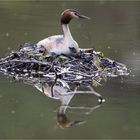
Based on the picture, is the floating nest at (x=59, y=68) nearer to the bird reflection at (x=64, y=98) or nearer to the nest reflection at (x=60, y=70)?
the nest reflection at (x=60, y=70)

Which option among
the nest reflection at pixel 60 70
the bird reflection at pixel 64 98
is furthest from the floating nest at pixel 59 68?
the bird reflection at pixel 64 98

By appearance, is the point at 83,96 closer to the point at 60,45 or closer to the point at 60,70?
the point at 60,70

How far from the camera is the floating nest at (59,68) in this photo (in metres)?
11.3

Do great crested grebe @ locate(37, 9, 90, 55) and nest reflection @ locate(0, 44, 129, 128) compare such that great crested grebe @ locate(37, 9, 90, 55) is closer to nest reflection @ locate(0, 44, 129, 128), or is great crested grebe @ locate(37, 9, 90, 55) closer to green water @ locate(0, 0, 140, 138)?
nest reflection @ locate(0, 44, 129, 128)

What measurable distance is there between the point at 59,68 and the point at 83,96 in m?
1.14

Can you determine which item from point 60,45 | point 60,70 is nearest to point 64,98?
point 60,70

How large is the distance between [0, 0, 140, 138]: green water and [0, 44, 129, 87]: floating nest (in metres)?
0.28

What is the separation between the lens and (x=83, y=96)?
34.2 ft

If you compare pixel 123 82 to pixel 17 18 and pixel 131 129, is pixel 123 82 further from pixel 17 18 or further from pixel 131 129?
pixel 17 18

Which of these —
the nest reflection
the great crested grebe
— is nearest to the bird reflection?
the nest reflection

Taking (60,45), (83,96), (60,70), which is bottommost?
(83,96)

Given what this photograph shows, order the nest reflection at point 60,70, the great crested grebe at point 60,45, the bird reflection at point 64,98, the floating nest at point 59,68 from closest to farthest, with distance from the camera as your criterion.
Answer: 1. the bird reflection at point 64,98
2. the nest reflection at point 60,70
3. the floating nest at point 59,68
4. the great crested grebe at point 60,45

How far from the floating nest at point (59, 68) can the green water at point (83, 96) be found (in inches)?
11.1
